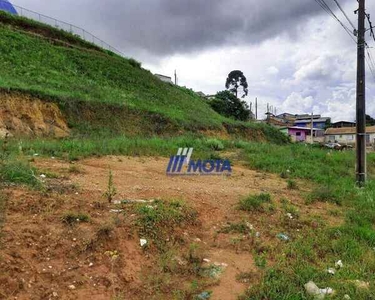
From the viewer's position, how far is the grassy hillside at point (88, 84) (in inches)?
572

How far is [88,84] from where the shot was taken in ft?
58.8

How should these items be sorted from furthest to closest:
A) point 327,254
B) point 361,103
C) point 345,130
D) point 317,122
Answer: point 317,122 < point 345,130 < point 361,103 < point 327,254

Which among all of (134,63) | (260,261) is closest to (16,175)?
(260,261)

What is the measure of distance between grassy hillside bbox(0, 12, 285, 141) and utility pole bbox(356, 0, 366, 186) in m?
9.82

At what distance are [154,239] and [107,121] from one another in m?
12.2

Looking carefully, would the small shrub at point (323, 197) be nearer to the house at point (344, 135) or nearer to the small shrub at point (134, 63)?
the small shrub at point (134, 63)

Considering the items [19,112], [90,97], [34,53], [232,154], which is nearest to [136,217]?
[232,154]

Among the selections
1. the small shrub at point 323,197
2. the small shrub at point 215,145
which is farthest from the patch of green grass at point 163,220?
the small shrub at point 215,145

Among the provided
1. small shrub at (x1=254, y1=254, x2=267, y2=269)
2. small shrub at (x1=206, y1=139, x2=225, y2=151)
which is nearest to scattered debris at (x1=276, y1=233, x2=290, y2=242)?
small shrub at (x1=254, y1=254, x2=267, y2=269)

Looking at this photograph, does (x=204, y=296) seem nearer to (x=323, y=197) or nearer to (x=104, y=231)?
(x=104, y=231)

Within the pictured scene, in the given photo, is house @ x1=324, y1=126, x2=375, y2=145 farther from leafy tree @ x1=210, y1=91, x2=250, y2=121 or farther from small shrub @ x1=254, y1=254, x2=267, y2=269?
small shrub @ x1=254, y1=254, x2=267, y2=269

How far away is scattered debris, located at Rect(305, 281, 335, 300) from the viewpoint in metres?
2.91

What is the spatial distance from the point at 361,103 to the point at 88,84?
13.5 metres

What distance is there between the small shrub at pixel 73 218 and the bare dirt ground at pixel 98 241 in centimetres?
6
